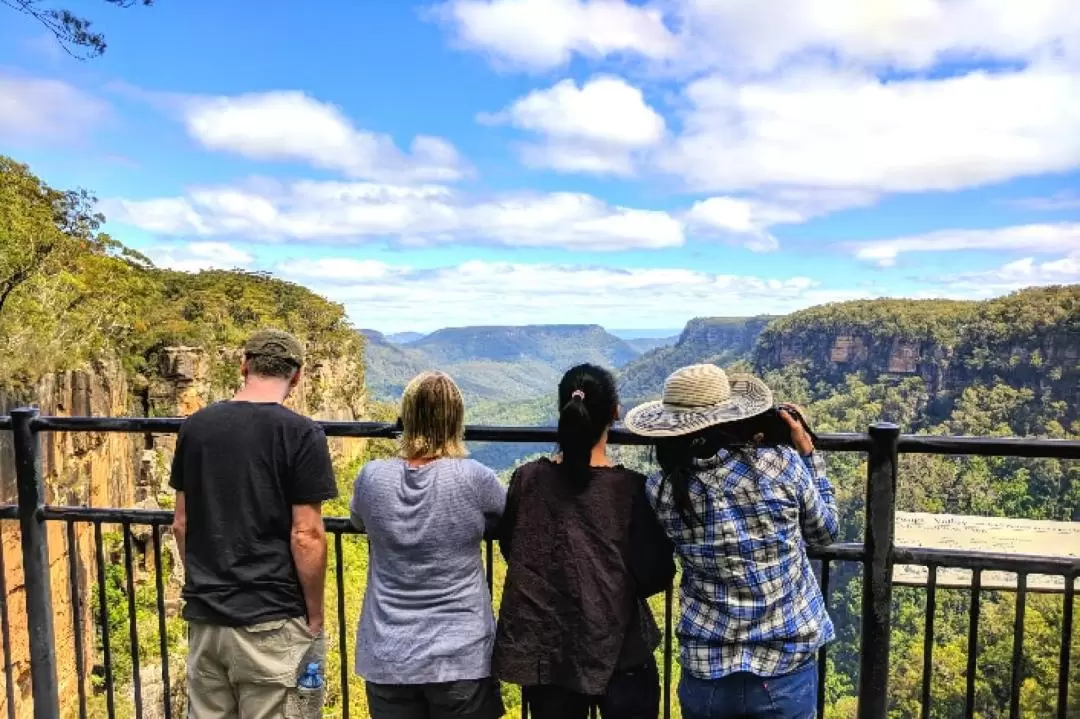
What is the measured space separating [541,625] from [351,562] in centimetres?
3301

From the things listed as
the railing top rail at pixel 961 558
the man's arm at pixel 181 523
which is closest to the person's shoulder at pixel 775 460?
the railing top rail at pixel 961 558

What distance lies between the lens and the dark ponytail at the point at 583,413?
2.29 m

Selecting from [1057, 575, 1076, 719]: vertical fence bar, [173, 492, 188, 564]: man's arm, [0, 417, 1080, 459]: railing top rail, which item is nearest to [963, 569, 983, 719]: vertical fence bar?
[1057, 575, 1076, 719]: vertical fence bar

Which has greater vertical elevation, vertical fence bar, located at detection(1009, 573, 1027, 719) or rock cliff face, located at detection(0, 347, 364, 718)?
vertical fence bar, located at detection(1009, 573, 1027, 719)

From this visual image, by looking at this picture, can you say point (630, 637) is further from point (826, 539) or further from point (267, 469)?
point (267, 469)

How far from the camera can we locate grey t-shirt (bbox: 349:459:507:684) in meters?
2.42

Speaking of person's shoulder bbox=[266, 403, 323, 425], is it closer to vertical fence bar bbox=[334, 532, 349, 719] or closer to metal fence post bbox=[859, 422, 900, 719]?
vertical fence bar bbox=[334, 532, 349, 719]

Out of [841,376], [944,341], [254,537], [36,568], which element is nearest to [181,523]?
[254,537]

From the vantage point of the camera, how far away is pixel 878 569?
264cm

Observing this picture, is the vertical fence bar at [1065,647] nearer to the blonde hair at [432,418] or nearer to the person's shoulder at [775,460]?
the person's shoulder at [775,460]

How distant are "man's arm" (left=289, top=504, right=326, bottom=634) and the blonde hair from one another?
408mm

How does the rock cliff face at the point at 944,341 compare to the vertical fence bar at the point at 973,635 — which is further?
the rock cliff face at the point at 944,341

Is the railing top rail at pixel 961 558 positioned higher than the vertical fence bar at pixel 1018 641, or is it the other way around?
the railing top rail at pixel 961 558

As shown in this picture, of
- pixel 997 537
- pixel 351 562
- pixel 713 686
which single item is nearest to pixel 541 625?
pixel 713 686
